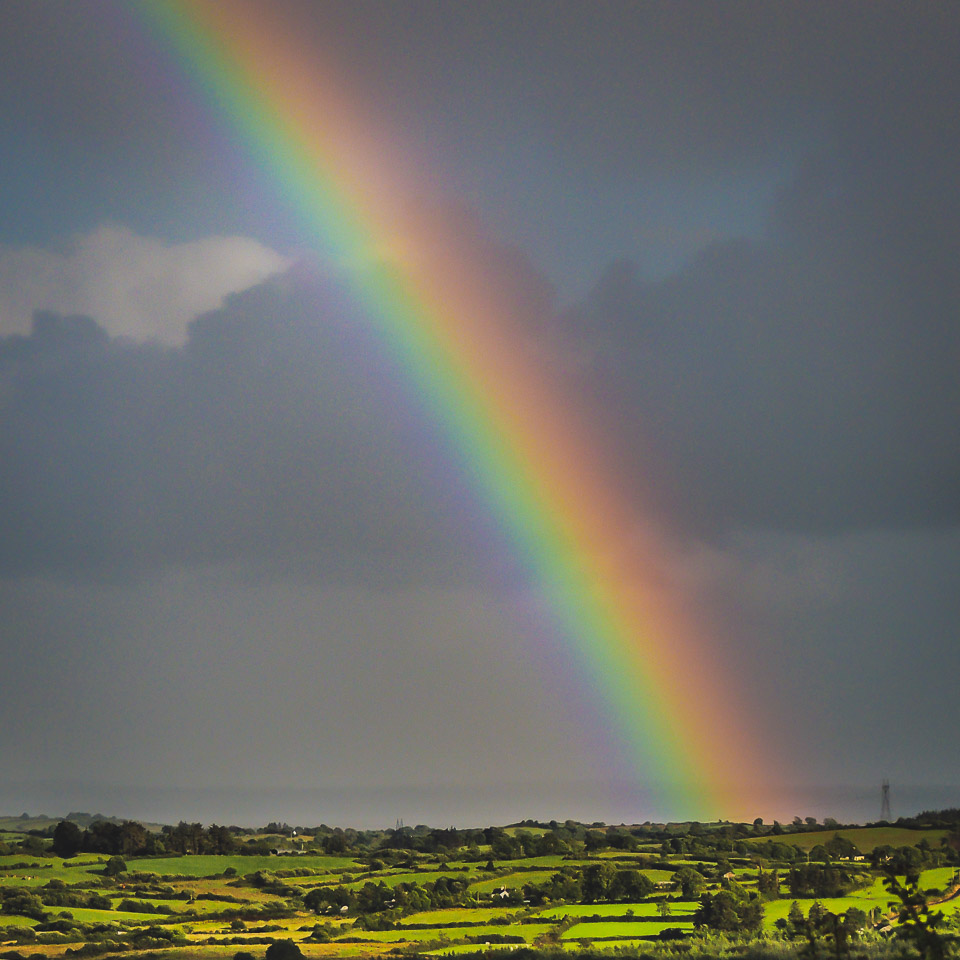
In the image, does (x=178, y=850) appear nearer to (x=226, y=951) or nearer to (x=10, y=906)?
(x=10, y=906)

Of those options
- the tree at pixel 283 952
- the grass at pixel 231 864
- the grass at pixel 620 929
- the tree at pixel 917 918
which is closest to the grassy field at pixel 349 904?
the grass at pixel 620 929

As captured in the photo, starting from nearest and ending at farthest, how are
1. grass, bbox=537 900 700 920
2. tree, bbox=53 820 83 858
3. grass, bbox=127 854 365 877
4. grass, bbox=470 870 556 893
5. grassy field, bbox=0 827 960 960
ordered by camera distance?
grassy field, bbox=0 827 960 960
grass, bbox=537 900 700 920
grass, bbox=470 870 556 893
grass, bbox=127 854 365 877
tree, bbox=53 820 83 858

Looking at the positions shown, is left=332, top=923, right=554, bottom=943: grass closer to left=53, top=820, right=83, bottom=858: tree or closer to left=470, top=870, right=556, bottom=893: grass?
left=470, top=870, right=556, bottom=893: grass

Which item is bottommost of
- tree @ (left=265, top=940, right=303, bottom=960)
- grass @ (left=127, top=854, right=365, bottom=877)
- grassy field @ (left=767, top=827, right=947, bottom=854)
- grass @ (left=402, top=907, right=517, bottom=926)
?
grass @ (left=127, top=854, right=365, bottom=877)

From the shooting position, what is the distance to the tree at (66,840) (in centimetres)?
17162

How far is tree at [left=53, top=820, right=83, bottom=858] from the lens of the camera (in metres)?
172

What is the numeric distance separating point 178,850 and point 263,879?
49.5 m

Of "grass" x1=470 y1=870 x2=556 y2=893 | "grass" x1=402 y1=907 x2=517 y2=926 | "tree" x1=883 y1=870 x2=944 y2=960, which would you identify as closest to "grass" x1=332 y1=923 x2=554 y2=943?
"grass" x1=402 y1=907 x2=517 y2=926

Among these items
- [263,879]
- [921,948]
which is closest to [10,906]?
[263,879]

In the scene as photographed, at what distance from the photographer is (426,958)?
70625mm

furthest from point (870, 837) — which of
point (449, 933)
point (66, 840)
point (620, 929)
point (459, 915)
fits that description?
point (66, 840)

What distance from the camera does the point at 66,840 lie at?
572ft

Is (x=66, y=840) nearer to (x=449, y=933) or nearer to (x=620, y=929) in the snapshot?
(x=449, y=933)

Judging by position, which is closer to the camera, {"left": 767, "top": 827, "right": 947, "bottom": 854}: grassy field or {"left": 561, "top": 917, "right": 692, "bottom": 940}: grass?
{"left": 561, "top": 917, "right": 692, "bottom": 940}: grass
